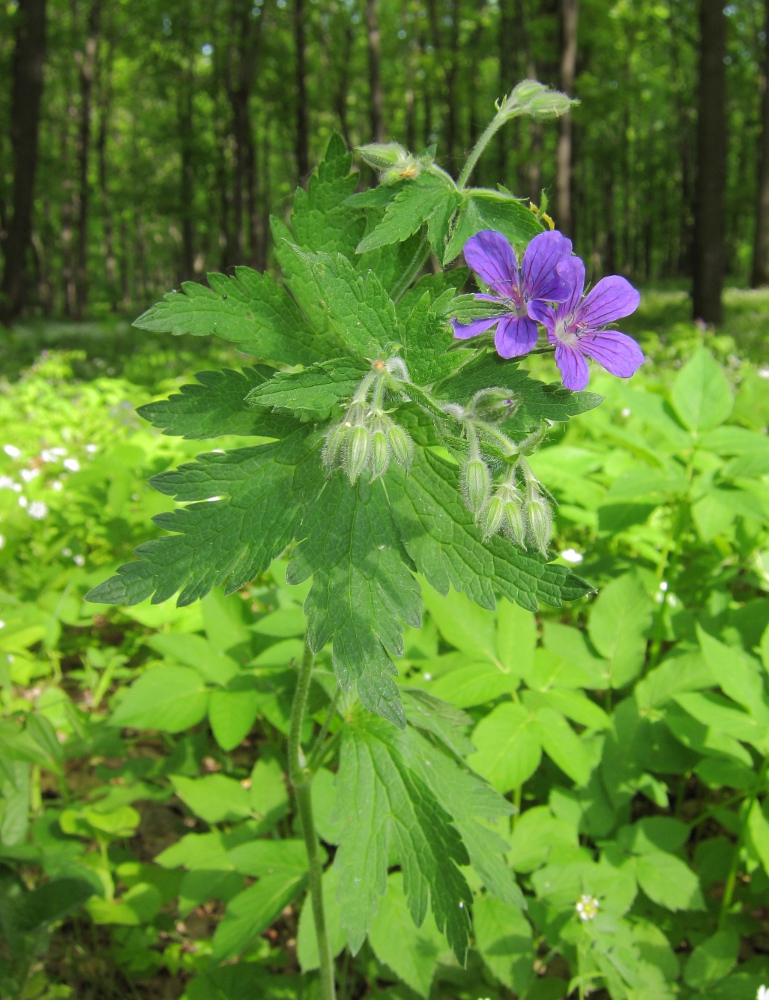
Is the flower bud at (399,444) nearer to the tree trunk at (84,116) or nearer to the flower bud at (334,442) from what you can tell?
the flower bud at (334,442)

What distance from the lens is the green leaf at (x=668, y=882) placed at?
4.91 ft

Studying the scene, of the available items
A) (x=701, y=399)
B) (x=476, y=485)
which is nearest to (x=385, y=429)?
(x=476, y=485)

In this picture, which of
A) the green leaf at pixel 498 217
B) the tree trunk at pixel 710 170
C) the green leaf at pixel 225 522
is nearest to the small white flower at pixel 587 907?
the green leaf at pixel 225 522

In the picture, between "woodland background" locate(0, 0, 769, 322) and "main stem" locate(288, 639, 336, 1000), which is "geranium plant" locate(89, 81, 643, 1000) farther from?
"woodland background" locate(0, 0, 769, 322)

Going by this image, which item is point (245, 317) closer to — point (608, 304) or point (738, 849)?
point (608, 304)

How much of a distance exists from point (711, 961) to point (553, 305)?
1.38m

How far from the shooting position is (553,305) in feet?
3.11

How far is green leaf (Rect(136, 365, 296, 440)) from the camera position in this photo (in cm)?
Result: 105

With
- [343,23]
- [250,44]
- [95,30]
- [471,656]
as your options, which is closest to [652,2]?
[343,23]

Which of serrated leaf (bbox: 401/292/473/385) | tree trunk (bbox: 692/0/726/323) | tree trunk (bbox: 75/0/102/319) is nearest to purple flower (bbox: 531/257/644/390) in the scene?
serrated leaf (bbox: 401/292/473/385)

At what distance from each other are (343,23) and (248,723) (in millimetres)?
22114

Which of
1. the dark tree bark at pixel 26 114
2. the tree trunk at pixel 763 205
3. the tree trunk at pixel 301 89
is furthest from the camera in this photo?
the tree trunk at pixel 763 205

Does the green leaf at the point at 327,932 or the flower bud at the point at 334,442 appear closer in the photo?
the flower bud at the point at 334,442

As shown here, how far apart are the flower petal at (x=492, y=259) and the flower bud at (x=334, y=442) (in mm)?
273
